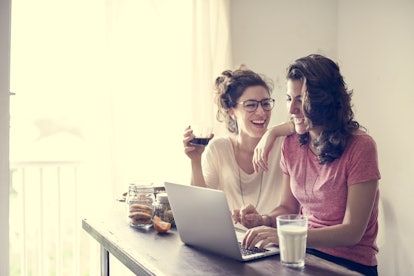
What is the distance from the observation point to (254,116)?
2.11 m

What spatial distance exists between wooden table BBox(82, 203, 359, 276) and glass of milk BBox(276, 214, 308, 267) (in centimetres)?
2

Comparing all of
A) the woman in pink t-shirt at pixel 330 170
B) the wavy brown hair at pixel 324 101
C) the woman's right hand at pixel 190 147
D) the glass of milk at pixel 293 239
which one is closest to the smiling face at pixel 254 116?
the woman's right hand at pixel 190 147

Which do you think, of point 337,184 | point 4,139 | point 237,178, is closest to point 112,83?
point 4,139

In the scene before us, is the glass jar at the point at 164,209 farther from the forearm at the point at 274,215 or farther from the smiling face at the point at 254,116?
the smiling face at the point at 254,116

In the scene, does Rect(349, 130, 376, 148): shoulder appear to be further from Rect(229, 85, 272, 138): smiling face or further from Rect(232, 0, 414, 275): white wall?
Rect(232, 0, 414, 275): white wall

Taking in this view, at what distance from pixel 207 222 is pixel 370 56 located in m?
1.85

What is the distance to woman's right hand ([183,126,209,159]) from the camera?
200 centimetres

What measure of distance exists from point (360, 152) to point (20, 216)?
6.60ft

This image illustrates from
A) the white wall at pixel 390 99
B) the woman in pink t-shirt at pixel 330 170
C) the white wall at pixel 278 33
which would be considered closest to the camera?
the woman in pink t-shirt at pixel 330 170

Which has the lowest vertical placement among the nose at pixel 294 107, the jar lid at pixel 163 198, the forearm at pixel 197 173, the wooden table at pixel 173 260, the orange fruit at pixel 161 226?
the wooden table at pixel 173 260

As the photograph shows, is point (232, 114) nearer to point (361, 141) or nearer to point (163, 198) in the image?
point (163, 198)

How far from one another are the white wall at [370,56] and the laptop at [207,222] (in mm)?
1474

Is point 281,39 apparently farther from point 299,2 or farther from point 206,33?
point 206,33

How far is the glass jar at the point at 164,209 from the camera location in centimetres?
167
